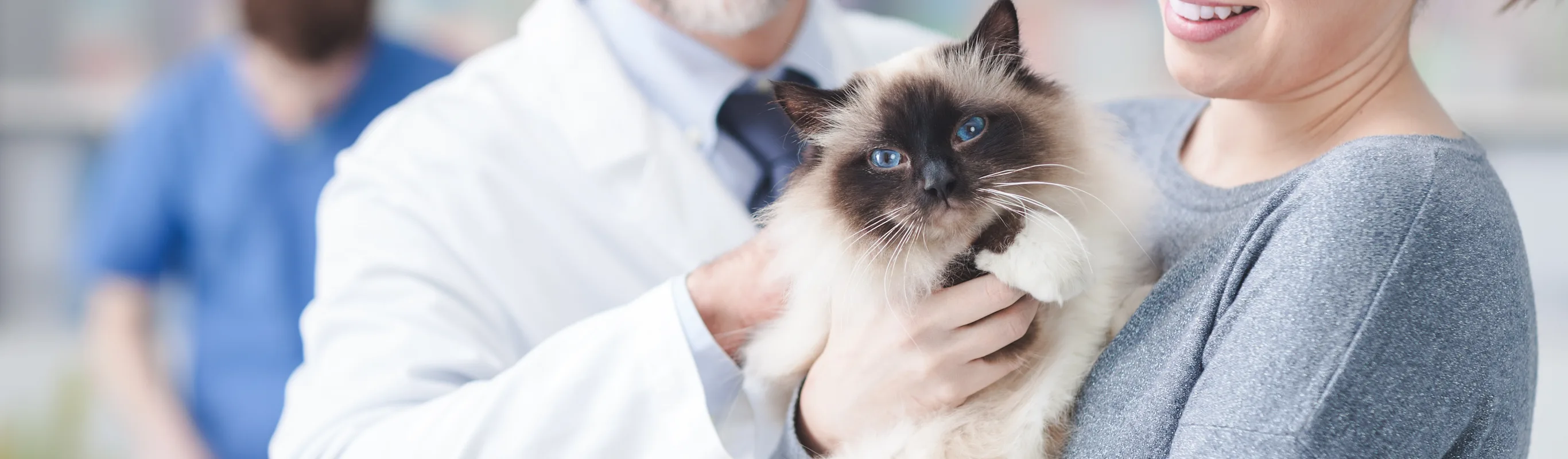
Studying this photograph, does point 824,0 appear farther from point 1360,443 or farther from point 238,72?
point 238,72

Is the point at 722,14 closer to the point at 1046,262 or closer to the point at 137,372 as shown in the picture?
the point at 1046,262

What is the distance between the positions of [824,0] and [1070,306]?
3.86ft

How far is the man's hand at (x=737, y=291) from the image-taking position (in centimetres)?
149

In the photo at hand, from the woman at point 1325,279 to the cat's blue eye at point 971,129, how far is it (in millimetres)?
255

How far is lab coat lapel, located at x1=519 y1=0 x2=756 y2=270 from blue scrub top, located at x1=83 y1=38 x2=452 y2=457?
137 centimetres

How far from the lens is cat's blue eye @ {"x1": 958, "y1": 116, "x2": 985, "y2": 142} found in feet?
4.19

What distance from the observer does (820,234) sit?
4.45 feet

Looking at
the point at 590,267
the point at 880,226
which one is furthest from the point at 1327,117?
the point at 590,267

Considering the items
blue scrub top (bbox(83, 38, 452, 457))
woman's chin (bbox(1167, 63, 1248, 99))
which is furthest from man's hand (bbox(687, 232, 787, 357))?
blue scrub top (bbox(83, 38, 452, 457))

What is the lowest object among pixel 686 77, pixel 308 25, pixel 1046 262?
pixel 308 25

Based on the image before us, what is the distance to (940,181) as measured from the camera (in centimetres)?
119

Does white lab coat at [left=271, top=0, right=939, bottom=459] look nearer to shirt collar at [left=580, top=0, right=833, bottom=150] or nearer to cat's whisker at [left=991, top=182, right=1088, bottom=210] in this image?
shirt collar at [left=580, top=0, right=833, bottom=150]

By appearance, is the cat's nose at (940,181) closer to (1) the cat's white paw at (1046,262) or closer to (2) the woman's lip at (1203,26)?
(1) the cat's white paw at (1046,262)

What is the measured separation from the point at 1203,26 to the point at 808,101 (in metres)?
0.52
